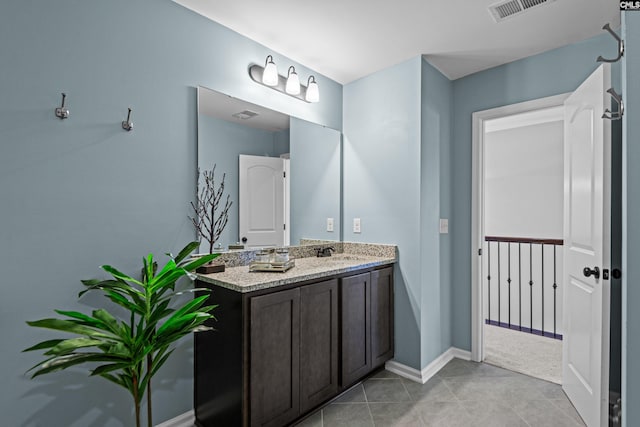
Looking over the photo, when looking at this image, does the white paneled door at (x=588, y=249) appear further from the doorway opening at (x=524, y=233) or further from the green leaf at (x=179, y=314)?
the green leaf at (x=179, y=314)

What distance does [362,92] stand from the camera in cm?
304

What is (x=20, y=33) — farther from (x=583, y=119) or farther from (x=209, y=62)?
(x=583, y=119)

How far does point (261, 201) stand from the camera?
2480 mm

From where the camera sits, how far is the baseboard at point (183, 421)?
74.8 inches

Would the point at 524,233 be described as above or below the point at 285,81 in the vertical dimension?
below

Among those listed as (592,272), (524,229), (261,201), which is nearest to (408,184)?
(261,201)

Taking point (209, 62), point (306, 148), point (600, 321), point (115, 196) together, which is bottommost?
point (600, 321)

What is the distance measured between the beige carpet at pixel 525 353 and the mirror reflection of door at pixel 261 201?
2.25 m

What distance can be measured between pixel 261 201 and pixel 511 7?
6.81 ft

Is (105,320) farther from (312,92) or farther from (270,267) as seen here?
(312,92)

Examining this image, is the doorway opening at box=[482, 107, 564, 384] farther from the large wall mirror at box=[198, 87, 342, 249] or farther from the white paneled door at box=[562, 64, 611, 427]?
Result: the large wall mirror at box=[198, 87, 342, 249]

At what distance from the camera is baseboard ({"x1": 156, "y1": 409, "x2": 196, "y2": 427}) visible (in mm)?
1900

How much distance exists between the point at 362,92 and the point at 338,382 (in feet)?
8.00

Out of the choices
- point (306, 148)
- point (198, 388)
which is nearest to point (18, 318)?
point (198, 388)
